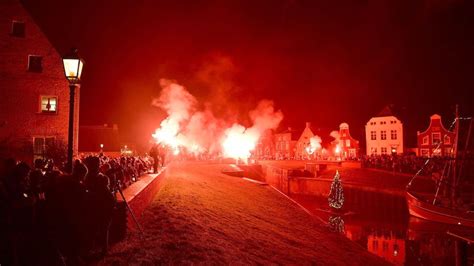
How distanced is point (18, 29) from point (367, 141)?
178 ft

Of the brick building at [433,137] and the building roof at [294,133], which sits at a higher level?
the building roof at [294,133]

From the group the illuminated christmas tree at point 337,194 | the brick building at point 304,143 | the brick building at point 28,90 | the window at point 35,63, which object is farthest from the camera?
the brick building at point 304,143

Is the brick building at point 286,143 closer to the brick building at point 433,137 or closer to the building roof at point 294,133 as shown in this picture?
the building roof at point 294,133

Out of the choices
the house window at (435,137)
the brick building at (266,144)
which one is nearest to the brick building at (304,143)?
the brick building at (266,144)

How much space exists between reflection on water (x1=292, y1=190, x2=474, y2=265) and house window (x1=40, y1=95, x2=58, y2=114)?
20.2 m

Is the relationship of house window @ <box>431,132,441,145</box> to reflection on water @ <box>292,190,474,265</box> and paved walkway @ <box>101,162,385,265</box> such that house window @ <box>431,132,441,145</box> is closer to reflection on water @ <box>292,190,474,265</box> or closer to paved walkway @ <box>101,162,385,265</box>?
reflection on water @ <box>292,190,474,265</box>

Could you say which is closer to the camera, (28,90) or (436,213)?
(28,90)

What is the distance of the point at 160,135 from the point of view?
27812 millimetres

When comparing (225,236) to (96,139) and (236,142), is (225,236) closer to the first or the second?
(96,139)

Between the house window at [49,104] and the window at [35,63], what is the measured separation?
73.4 inches

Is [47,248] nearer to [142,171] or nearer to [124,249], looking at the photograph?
[124,249]

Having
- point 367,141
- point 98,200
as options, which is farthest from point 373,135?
point 98,200

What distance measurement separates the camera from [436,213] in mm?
28750

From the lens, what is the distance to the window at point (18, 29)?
23250 mm
